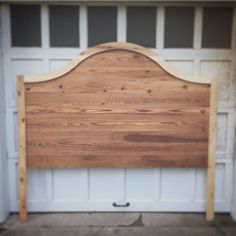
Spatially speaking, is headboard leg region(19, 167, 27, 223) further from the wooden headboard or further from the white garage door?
the white garage door

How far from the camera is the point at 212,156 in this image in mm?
2475

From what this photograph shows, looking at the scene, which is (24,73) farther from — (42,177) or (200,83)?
(200,83)

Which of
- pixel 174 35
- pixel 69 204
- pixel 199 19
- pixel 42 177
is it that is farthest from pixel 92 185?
pixel 199 19

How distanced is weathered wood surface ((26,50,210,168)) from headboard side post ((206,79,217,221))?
0.04m

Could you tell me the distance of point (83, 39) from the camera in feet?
8.16

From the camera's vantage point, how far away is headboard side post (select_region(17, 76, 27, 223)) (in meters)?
2.37

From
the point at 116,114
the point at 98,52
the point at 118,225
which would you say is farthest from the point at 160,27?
the point at 118,225

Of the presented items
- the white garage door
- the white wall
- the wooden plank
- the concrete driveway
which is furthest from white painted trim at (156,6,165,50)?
the concrete driveway

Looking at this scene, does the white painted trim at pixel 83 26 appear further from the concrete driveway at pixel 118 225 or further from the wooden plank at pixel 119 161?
the concrete driveway at pixel 118 225

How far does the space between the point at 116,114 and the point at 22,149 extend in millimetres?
795

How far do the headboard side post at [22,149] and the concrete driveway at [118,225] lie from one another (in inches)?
5.5

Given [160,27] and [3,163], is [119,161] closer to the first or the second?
[3,163]

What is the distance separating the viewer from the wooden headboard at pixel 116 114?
2381mm

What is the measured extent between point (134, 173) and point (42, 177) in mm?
798
